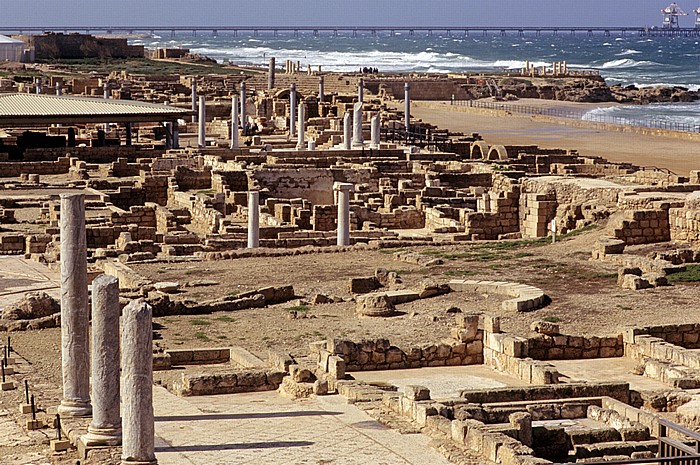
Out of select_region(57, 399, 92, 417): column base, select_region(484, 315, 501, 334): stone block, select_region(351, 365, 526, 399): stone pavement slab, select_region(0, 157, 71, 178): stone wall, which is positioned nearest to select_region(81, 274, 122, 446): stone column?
select_region(57, 399, 92, 417): column base

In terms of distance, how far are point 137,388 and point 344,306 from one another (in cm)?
1138

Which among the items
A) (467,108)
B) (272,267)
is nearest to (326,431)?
(272,267)

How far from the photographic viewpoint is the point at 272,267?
89.3 ft

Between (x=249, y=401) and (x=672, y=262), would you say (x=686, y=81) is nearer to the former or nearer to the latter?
(x=672, y=262)

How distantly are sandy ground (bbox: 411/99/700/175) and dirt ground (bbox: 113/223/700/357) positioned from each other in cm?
1833

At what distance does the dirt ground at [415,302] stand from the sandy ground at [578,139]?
1833 centimetres

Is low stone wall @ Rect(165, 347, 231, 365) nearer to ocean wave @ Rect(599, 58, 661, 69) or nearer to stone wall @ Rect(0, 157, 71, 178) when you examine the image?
stone wall @ Rect(0, 157, 71, 178)

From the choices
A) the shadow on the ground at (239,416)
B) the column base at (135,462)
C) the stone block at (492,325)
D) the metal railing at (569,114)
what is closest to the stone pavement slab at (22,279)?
the stone block at (492,325)

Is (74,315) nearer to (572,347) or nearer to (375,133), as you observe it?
(572,347)

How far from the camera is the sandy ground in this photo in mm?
50000

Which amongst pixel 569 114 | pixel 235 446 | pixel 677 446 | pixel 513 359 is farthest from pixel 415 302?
pixel 569 114

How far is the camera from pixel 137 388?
1229cm

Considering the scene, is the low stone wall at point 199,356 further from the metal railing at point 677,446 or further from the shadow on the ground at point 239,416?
the metal railing at point 677,446

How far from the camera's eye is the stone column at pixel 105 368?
13781 millimetres
